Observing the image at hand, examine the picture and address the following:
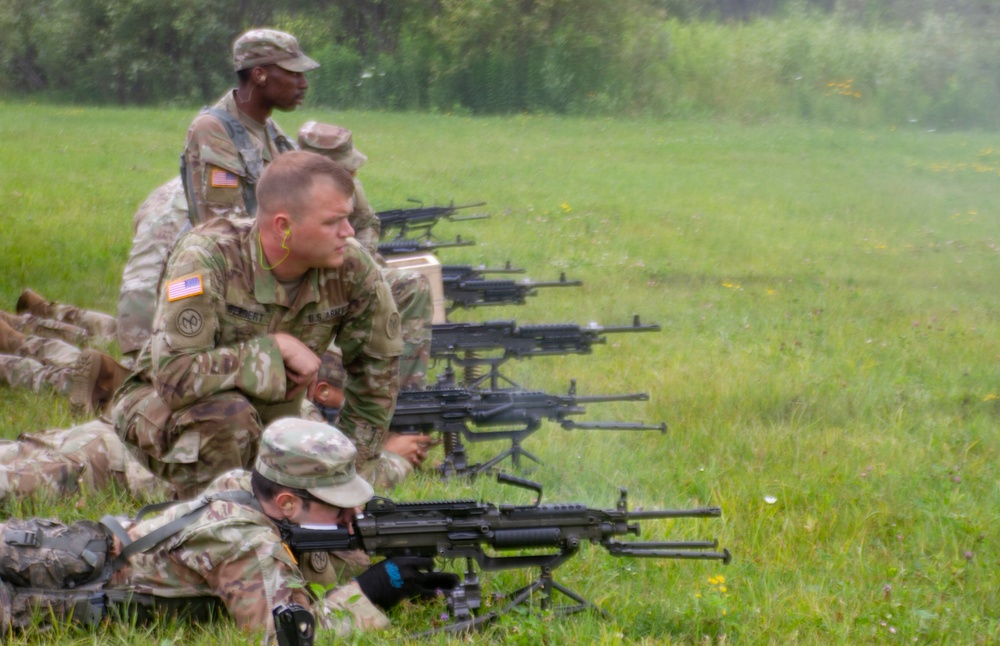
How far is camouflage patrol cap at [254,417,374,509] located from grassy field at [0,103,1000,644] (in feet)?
1.75

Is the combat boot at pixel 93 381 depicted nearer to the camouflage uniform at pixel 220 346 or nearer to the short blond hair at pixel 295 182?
the camouflage uniform at pixel 220 346

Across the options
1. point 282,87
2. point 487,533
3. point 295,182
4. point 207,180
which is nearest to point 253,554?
point 487,533

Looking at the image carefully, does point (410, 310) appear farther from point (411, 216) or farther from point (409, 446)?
point (411, 216)

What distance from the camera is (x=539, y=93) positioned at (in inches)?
1154

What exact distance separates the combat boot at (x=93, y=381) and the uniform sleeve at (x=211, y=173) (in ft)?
3.10

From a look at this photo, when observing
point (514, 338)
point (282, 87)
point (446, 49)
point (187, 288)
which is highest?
point (282, 87)

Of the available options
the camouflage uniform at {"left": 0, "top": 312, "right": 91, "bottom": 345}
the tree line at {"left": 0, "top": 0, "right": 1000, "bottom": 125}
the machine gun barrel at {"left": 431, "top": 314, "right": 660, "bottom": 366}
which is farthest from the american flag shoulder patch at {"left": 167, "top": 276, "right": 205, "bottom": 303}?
the tree line at {"left": 0, "top": 0, "right": 1000, "bottom": 125}

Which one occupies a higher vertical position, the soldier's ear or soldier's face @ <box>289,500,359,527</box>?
the soldier's ear

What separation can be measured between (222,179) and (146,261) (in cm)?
77

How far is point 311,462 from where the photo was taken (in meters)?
3.75

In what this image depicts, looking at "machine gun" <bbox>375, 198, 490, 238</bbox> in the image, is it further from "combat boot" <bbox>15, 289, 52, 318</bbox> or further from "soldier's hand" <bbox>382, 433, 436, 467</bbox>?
"soldier's hand" <bbox>382, 433, 436, 467</bbox>

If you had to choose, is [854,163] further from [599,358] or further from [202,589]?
[202,589]

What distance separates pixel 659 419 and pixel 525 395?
1.31 metres

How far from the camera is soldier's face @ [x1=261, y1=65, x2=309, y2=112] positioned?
660 centimetres
